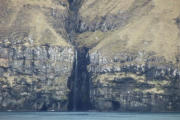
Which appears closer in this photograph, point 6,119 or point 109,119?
point 6,119

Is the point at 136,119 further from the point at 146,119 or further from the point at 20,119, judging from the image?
the point at 20,119

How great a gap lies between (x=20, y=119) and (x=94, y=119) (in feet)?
75.4

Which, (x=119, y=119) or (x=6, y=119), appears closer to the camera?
(x=6, y=119)

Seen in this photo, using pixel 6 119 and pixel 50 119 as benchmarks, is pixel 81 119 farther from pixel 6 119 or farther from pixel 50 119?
pixel 6 119

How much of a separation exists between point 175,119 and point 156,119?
559 cm

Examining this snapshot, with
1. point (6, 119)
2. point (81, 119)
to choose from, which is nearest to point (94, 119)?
point (81, 119)

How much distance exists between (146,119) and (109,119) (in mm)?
12082

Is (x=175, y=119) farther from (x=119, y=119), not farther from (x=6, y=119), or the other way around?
(x=6, y=119)

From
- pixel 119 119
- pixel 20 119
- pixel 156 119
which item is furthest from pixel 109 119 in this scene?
pixel 20 119

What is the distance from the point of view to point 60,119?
17925 cm

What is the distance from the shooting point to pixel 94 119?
7126 inches

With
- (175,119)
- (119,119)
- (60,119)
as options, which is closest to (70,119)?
(60,119)

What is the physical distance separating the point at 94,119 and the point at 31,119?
19.7 m

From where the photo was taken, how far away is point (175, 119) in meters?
175
